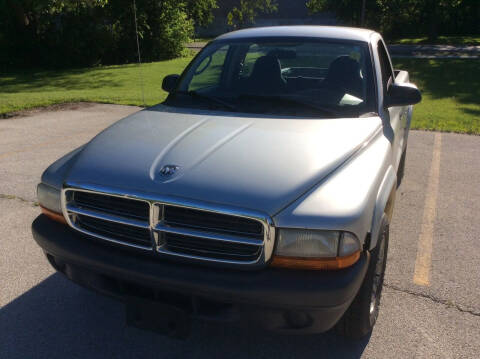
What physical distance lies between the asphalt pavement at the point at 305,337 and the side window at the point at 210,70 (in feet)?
6.58

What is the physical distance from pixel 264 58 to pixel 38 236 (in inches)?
90.8

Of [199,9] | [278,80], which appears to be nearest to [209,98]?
[278,80]

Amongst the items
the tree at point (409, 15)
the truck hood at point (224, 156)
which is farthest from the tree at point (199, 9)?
the truck hood at point (224, 156)

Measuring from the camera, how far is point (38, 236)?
9.14 feet

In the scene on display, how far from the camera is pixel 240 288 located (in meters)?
2.18

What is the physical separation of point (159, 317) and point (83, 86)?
50.8 feet

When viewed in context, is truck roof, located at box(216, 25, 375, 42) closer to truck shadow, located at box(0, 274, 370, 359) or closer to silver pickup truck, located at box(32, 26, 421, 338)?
silver pickup truck, located at box(32, 26, 421, 338)

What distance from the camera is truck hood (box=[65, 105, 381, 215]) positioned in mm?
2316

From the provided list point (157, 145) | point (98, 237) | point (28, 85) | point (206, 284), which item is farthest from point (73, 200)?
point (28, 85)

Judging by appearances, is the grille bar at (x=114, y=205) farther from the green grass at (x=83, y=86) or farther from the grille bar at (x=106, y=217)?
the green grass at (x=83, y=86)

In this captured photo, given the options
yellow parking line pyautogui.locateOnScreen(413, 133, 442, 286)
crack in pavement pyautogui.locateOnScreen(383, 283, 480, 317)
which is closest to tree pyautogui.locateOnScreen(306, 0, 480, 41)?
yellow parking line pyautogui.locateOnScreen(413, 133, 442, 286)

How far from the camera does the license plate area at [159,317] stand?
232cm

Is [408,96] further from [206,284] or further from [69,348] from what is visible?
[69,348]

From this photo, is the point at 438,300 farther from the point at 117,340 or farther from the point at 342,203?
the point at 117,340
